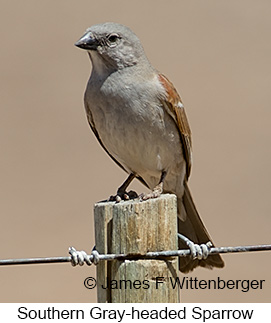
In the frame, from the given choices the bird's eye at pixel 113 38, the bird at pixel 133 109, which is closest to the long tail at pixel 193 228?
the bird at pixel 133 109

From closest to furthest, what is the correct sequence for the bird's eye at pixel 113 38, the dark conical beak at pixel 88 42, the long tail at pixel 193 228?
1. the long tail at pixel 193 228
2. the dark conical beak at pixel 88 42
3. the bird's eye at pixel 113 38

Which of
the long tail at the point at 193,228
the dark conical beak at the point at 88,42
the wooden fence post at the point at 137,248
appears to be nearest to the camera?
the wooden fence post at the point at 137,248

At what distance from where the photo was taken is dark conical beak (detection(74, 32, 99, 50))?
4500 mm

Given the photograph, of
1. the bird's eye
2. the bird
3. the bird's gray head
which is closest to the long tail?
the bird

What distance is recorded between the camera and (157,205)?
10.0ft

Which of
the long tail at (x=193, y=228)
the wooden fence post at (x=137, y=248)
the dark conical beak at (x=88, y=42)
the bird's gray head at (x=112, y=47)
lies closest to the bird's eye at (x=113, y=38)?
the bird's gray head at (x=112, y=47)

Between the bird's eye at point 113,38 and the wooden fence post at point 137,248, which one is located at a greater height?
the bird's eye at point 113,38

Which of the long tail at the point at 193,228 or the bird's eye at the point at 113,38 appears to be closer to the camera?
the long tail at the point at 193,228

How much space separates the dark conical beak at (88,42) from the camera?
4500 millimetres

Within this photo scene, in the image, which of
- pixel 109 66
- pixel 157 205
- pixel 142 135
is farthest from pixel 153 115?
pixel 157 205

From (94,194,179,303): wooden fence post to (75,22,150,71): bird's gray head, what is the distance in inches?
70.2

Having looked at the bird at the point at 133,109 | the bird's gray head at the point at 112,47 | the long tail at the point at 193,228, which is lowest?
the long tail at the point at 193,228

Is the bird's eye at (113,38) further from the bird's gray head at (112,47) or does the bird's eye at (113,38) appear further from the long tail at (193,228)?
the long tail at (193,228)

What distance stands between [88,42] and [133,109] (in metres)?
0.53
